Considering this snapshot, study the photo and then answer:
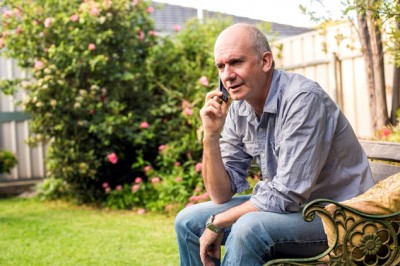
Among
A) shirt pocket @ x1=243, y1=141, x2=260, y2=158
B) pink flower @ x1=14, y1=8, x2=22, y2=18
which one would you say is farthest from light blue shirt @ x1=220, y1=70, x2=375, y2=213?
pink flower @ x1=14, y1=8, x2=22, y2=18

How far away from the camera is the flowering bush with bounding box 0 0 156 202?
7.93m

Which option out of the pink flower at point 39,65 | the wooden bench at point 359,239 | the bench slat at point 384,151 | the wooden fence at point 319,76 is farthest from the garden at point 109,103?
the wooden bench at point 359,239

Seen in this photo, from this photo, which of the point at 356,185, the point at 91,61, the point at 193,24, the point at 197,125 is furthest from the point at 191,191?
the point at 356,185

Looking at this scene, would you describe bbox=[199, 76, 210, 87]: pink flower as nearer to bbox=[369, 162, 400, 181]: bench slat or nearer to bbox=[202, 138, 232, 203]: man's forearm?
bbox=[369, 162, 400, 181]: bench slat

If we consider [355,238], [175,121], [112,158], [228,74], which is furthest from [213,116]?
[175,121]

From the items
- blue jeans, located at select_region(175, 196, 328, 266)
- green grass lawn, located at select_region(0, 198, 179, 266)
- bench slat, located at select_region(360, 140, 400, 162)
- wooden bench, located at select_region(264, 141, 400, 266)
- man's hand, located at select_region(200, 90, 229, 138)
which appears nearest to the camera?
wooden bench, located at select_region(264, 141, 400, 266)

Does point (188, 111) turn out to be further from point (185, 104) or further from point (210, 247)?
point (210, 247)

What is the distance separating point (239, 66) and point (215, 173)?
0.50 meters

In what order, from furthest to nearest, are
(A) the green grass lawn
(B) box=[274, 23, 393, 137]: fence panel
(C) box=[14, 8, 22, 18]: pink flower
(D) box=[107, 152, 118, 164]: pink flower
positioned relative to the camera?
(C) box=[14, 8, 22, 18]: pink flower → (D) box=[107, 152, 118, 164]: pink flower → (B) box=[274, 23, 393, 137]: fence panel → (A) the green grass lawn

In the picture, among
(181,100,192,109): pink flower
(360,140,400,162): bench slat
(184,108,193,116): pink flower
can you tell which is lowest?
(360,140,400,162): bench slat

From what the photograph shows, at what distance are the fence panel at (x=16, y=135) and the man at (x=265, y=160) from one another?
7.08 m

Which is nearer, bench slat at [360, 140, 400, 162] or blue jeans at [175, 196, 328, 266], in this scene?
blue jeans at [175, 196, 328, 266]

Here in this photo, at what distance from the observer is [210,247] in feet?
9.15

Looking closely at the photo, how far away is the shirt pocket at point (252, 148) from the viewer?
2.86m
